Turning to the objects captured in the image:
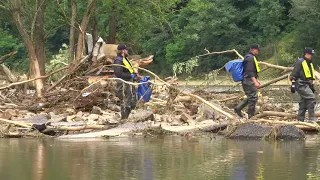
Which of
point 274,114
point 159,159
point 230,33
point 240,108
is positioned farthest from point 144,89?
point 230,33

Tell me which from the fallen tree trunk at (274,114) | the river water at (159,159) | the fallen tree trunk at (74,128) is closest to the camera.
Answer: the river water at (159,159)

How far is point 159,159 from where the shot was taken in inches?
439

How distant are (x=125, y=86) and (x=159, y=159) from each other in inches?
222

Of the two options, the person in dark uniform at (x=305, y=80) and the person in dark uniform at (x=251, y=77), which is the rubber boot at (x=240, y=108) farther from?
the person in dark uniform at (x=305, y=80)

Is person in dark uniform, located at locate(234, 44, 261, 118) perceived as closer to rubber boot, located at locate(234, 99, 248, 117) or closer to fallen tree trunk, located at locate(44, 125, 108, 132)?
rubber boot, located at locate(234, 99, 248, 117)

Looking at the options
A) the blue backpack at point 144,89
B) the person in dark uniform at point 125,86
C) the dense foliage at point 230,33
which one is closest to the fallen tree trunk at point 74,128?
the person in dark uniform at point 125,86

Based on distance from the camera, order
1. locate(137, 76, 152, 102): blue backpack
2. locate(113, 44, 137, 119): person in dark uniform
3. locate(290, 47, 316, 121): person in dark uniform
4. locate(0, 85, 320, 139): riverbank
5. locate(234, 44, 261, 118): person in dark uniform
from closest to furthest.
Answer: locate(0, 85, 320, 139): riverbank
locate(290, 47, 316, 121): person in dark uniform
locate(234, 44, 261, 118): person in dark uniform
locate(113, 44, 137, 119): person in dark uniform
locate(137, 76, 152, 102): blue backpack

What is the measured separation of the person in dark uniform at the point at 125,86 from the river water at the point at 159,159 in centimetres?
233

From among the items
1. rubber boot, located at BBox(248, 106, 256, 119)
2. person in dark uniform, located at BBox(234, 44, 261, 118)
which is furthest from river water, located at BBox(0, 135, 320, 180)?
person in dark uniform, located at BBox(234, 44, 261, 118)

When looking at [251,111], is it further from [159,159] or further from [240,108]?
[159,159]

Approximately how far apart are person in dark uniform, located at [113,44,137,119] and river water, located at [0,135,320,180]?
7.63ft

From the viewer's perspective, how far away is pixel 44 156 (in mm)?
11750

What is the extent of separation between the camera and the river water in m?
9.67

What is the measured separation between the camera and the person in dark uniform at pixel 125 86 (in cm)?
1644
